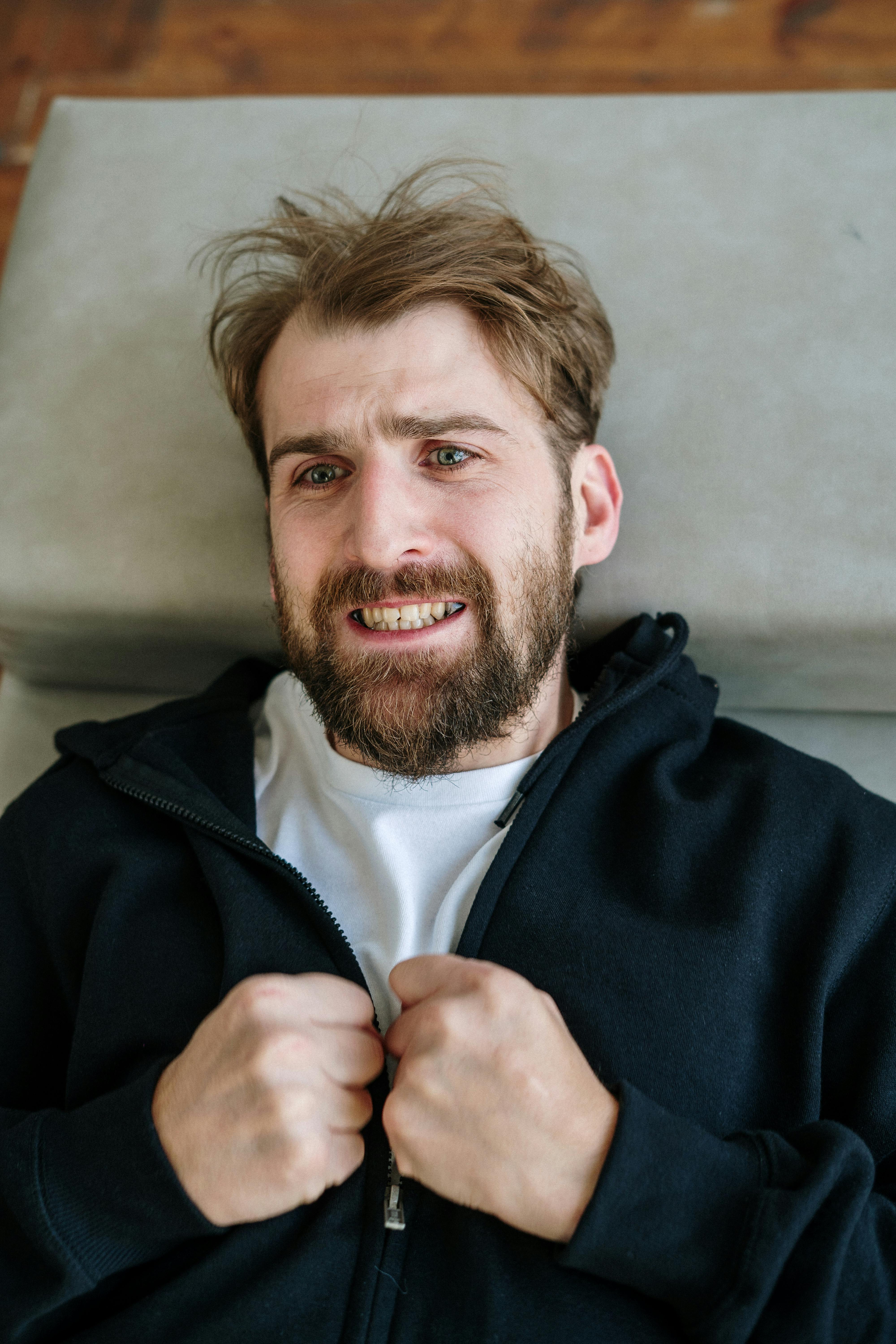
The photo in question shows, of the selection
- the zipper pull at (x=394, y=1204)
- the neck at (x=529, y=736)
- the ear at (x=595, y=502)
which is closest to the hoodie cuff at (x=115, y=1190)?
the zipper pull at (x=394, y=1204)

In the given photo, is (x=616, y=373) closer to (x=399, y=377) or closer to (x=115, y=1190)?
(x=399, y=377)

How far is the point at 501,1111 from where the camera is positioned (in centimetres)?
87

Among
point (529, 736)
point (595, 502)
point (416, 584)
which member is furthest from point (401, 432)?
point (529, 736)

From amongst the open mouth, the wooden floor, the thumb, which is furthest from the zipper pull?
the wooden floor

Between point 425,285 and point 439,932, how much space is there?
78cm

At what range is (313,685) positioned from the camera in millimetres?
1174

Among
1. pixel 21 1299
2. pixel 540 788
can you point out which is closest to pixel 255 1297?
pixel 21 1299

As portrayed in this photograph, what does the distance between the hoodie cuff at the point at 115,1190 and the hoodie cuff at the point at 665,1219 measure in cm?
36

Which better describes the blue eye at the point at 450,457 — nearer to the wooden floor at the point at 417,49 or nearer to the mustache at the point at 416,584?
the mustache at the point at 416,584

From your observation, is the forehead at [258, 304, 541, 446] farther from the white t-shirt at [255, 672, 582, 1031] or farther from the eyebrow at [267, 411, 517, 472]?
the white t-shirt at [255, 672, 582, 1031]

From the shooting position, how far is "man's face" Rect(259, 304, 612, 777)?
111cm

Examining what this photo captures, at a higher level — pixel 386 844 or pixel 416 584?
pixel 416 584

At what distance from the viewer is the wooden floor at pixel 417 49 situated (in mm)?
2084

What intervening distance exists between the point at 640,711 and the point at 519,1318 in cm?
66
